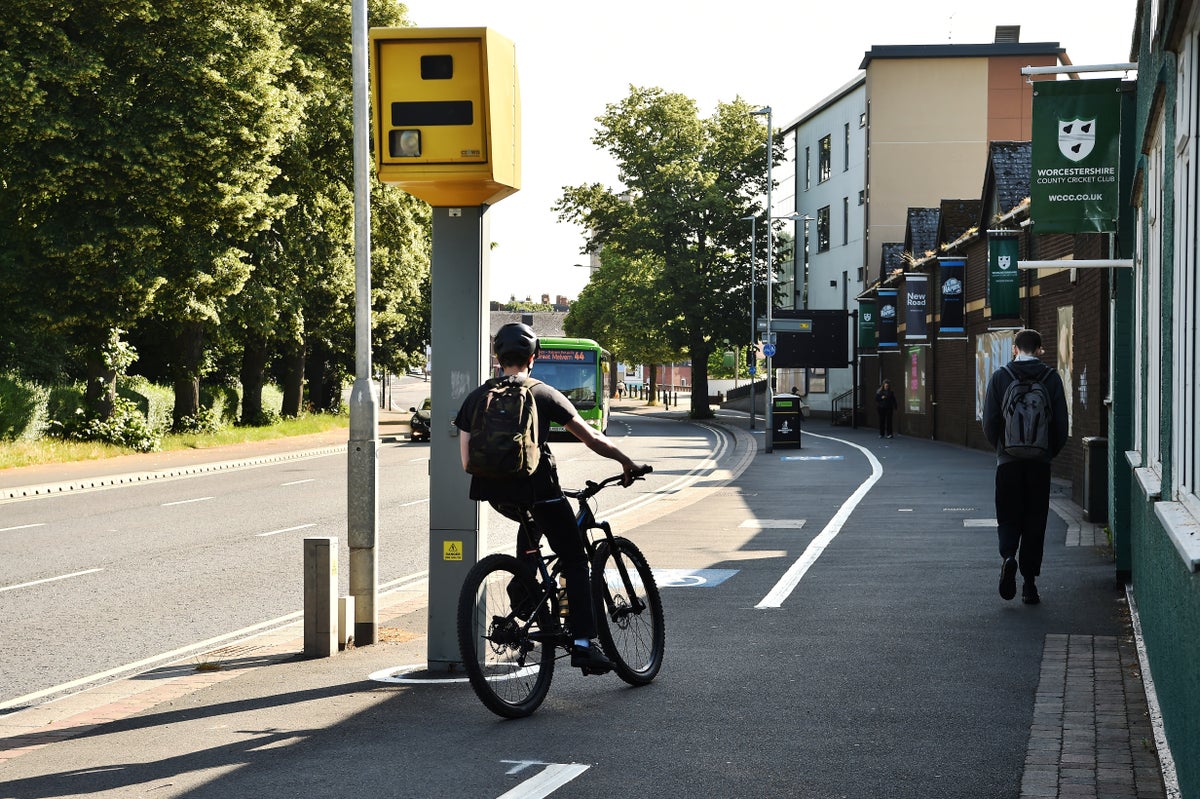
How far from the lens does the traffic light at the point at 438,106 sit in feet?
23.5

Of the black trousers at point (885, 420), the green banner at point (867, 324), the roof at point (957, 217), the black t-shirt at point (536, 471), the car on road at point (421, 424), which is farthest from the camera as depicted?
the green banner at point (867, 324)

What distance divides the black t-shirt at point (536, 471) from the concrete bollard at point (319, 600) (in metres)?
1.88

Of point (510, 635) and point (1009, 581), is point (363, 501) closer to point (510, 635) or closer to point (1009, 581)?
point (510, 635)

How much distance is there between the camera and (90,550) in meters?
15.0

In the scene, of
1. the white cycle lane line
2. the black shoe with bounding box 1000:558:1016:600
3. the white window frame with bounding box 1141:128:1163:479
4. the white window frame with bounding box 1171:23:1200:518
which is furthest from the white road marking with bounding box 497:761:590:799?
the black shoe with bounding box 1000:558:1016:600

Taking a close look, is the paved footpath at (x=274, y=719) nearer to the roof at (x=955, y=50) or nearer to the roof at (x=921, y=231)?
A: the roof at (x=921, y=231)

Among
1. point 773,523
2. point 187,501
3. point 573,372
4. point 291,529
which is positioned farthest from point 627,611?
point 573,372

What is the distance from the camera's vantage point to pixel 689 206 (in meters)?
66.4

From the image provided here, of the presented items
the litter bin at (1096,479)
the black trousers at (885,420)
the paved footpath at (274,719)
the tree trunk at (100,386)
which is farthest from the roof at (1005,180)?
the paved footpath at (274,719)

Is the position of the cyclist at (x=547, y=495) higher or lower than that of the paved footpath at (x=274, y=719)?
higher

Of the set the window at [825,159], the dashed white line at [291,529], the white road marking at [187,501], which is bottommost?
the white road marking at [187,501]

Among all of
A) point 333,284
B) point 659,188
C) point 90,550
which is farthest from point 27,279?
point 659,188

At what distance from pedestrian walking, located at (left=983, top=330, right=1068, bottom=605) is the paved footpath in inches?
26.3

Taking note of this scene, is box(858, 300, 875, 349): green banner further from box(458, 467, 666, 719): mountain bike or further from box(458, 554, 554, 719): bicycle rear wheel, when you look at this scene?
box(458, 554, 554, 719): bicycle rear wheel
